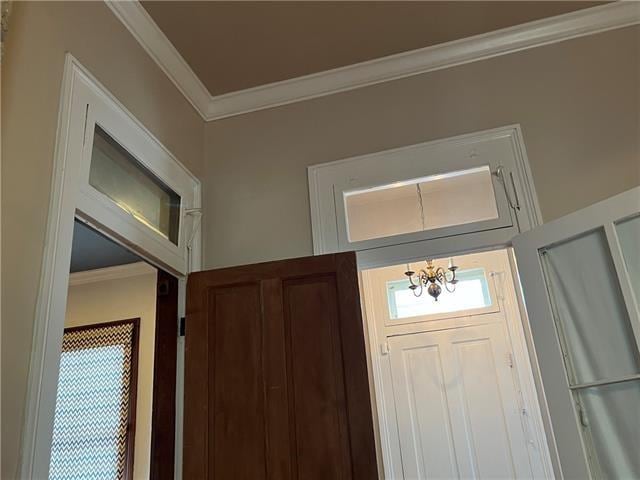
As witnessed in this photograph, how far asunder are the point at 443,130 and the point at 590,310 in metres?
1.06

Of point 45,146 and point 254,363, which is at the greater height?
point 45,146

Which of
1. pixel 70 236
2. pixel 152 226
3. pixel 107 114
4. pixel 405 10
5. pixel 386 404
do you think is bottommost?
pixel 386 404

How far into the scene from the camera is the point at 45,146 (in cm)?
168

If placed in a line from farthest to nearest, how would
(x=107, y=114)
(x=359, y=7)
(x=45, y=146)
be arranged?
(x=359, y=7) → (x=107, y=114) → (x=45, y=146)

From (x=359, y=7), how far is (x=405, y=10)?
0.70ft

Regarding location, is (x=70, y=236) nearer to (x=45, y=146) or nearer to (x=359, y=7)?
(x=45, y=146)

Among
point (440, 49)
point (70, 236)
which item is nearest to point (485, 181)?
point (440, 49)

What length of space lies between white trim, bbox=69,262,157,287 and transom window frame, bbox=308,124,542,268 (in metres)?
2.33

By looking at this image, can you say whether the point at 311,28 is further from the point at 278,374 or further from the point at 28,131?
the point at 278,374

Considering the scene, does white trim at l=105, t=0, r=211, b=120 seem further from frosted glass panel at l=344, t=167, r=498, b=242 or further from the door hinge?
the door hinge

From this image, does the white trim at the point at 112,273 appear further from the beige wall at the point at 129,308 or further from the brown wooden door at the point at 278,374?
the brown wooden door at the point at 278,374

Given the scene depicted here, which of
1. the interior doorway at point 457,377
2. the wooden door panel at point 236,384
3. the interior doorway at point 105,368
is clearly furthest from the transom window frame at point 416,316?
the wooden door panel at point 236,384

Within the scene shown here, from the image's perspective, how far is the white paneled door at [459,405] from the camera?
12.8ft

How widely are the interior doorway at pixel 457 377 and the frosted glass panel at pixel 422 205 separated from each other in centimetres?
184
